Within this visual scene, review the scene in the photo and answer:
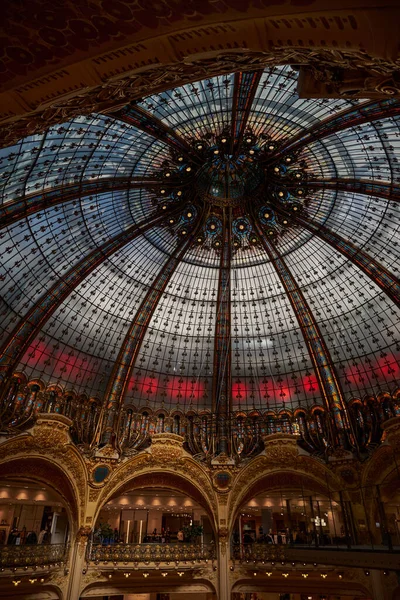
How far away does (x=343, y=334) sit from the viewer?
88.7 ft

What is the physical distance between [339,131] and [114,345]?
19090mm

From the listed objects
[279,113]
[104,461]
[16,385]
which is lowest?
[104,461]

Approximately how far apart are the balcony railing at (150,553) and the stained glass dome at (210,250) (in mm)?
8544

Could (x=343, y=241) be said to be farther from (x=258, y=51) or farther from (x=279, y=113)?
(x=258, y=51)

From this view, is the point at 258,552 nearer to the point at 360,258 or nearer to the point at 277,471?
the point at 277,471

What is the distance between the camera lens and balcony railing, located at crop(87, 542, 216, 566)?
23594 mm

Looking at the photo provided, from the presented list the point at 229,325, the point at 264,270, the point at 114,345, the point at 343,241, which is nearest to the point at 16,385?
the point at 114,345

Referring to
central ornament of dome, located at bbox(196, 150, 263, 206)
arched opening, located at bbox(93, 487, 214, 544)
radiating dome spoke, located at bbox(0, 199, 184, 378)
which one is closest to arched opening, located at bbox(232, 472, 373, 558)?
arched opening, located at bbox(93, 487, 214, 544)

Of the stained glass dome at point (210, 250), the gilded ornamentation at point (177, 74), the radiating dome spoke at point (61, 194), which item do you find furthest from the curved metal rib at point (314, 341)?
the gilded ornamentation at point (177, 74)

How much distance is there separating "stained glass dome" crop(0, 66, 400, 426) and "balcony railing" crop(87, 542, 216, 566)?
854 cm

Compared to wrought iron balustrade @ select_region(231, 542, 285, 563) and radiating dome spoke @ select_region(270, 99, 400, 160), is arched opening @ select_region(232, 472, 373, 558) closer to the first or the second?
wrought iron balustrade @ select_region(231, 542, 285, 563)

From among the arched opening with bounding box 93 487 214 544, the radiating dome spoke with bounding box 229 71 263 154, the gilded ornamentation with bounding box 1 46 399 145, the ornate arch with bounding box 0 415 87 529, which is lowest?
the arched opening with bounding box 93 487 214 544

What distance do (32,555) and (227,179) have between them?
2363 centimetres

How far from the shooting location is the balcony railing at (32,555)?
20547 mm
